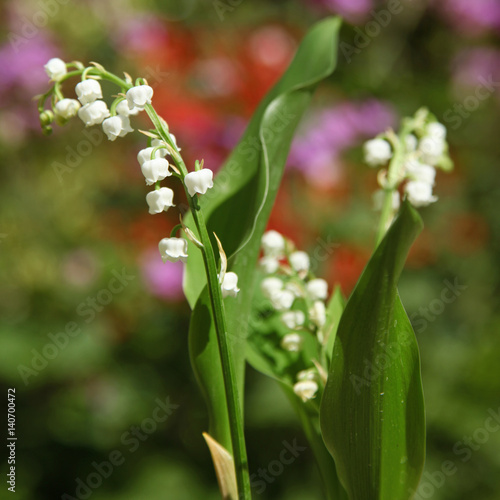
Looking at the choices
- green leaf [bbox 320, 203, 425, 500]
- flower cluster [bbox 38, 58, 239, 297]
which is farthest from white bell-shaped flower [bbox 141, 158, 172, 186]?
green leaf [bbox 320, 203, 425, 500]

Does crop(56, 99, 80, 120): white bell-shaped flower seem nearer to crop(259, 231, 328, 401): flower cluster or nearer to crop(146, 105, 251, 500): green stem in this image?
crop(146, 105, 251, 500): green stem

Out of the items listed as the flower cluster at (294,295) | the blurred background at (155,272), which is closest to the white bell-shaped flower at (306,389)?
the flower cluster at (294,295)

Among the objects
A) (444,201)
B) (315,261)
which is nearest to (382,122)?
(444,201)

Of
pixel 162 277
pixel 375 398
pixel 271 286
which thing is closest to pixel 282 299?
pixel 271 286

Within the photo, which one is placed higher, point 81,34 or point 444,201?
point 81,34

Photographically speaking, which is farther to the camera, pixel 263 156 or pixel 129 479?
pixel 129 479

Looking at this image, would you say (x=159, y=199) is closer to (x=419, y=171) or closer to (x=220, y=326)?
(x=220, y=326)

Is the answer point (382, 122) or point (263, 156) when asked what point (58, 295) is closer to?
Answer: point (382, 122)
